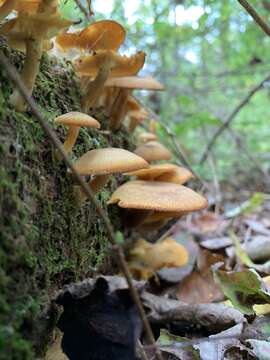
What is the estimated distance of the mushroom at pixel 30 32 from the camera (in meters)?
1.51

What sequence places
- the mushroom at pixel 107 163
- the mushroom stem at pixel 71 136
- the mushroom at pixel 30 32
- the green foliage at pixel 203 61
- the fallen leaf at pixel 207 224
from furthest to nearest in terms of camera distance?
the green foliage at pixel 203 61 < the fallen leaf at pixel 207 224 < the mushroom stem at pixel 71 136 < the mushroom at pixel 107 163 < the mushroom at pixel 30 32

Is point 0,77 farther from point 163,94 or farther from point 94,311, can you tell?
point 163,94

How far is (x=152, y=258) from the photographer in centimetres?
269

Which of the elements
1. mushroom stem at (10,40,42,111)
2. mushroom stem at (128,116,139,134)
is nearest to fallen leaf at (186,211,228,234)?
mushroom stem at (128,116,139,134)

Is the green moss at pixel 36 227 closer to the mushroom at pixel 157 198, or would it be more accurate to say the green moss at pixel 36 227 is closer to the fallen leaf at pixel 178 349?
the mushroom at pixel 157 198

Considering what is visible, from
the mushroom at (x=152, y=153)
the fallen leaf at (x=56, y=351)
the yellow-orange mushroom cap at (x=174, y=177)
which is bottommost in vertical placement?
the fallen leaf at (x=56, y=351)

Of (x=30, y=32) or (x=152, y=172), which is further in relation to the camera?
(x=152, y=172)

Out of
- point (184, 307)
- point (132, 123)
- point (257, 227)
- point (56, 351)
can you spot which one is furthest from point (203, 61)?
point (56, 351)

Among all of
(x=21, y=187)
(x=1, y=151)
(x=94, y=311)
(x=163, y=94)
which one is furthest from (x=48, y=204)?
(x=163, y=94)

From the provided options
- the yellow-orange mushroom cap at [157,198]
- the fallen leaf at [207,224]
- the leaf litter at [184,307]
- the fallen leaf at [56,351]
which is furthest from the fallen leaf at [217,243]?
the fallen leaf at [56,351]

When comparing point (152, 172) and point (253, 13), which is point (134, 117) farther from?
point (253, 13)

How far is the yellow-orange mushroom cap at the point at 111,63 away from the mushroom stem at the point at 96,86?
0.03m

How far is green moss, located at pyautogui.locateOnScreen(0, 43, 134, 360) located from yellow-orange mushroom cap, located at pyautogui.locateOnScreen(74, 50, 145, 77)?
0.23 meters

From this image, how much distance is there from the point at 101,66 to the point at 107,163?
86 centimetres
